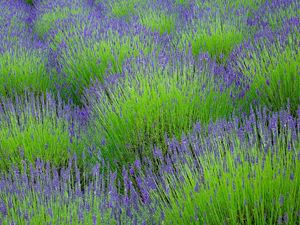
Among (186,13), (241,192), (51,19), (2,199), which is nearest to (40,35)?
(51,19)

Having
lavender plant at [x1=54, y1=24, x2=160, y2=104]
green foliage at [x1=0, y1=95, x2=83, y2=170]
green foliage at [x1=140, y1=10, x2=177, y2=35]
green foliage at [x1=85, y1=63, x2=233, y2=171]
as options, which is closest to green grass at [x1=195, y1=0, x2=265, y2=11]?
green foliage at [x1=140, y1=10, x2=177, y2=35]

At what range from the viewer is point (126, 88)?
3012 millimetres

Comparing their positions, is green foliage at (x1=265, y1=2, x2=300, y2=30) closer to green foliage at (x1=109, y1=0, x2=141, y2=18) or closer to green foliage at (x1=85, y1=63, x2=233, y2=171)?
green foliage at (x1=85, y1=63, x2=233, y2=171)

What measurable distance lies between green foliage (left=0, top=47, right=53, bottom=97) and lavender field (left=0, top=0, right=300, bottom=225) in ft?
0.05

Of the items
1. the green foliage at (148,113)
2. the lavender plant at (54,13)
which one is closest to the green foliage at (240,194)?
the green foliage at (148,113)

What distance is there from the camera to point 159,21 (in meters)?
5.38

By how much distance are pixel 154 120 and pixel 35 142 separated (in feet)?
2.52

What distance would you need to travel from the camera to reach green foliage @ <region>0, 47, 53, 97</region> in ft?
13.2

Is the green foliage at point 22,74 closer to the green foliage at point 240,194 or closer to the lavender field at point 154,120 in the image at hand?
the lavender field at point 154,120

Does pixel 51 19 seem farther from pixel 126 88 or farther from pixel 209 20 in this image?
pixel 126 88

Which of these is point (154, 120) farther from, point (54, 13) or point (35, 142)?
point (54, 13)

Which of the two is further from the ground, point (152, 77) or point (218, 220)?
point (152, 77)

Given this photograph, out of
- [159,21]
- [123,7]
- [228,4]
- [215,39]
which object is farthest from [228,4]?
[123,7]

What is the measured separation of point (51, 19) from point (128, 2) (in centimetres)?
112
